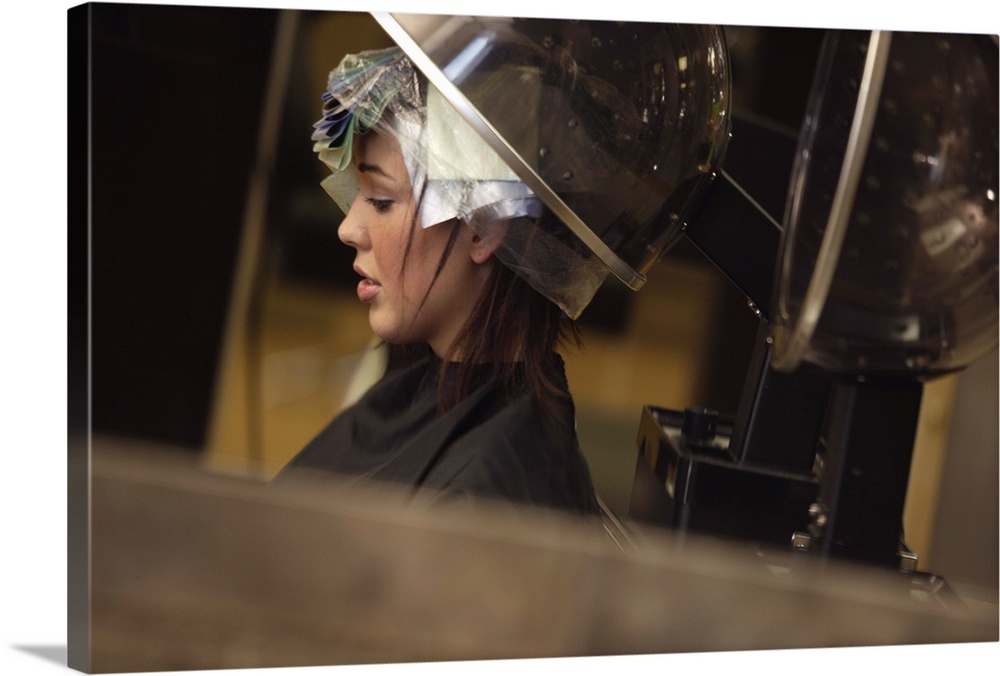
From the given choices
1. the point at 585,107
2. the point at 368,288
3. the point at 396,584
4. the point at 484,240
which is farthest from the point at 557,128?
the point at 396,584

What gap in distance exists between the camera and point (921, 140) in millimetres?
1033

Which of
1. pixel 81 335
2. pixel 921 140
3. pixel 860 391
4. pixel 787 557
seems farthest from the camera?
pixel 787 557

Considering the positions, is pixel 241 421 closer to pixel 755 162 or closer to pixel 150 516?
pixel 150 516

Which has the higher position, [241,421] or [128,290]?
[128,290]

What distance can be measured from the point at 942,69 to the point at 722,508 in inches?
21.5

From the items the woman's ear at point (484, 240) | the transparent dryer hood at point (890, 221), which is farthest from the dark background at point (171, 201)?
the transparent dryer hood at point (890, 221)

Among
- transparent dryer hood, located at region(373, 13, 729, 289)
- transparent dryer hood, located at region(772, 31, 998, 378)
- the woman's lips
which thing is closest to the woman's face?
the woman's lips

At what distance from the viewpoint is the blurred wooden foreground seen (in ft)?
4.01

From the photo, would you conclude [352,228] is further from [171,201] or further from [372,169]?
[171,201]

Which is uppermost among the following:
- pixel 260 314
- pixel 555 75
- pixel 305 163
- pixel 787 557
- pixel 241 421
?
pixel 555 75

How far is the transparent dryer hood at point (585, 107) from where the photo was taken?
1.11 m

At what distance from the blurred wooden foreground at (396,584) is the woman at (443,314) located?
0.15 ft

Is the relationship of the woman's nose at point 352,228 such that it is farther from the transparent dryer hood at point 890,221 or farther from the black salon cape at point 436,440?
the transparent dryer hood at point 890,221

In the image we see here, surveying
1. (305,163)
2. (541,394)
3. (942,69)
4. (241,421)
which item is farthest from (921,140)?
(241,421)
